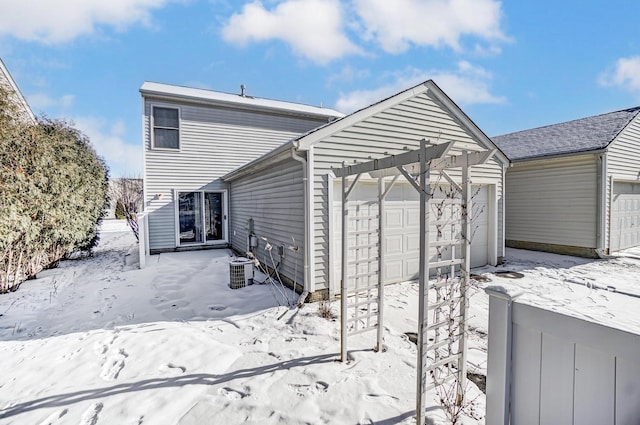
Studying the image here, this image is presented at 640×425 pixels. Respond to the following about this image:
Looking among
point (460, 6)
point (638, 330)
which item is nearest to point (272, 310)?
point (638, 330)

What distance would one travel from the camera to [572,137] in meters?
9.59

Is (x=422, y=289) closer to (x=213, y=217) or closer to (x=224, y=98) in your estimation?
(x=213, y=217)

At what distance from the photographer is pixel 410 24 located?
7188 millimetres

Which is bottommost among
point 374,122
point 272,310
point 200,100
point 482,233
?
point 272,310

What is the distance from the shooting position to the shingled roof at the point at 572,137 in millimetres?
8688

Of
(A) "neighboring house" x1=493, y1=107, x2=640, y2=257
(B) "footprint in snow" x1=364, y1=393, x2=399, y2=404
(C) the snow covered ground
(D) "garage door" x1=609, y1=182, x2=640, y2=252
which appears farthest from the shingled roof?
(B) "footprint in snow" x1=364, y1=393, x2=399, y2=404

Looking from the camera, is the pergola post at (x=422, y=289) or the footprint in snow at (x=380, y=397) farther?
the footprint in snow at (x=380, y=397)

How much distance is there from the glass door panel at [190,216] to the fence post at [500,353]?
1057cm

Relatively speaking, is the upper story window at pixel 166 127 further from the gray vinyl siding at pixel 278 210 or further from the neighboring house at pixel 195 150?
the gray vinyl siding at pixel 278 210

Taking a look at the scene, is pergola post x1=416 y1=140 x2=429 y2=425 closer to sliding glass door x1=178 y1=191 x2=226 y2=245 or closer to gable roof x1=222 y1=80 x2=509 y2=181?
gable roof x1=222 y1=80 x2=509 y2=181

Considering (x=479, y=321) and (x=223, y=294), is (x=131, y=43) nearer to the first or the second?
(x=223, y=294)

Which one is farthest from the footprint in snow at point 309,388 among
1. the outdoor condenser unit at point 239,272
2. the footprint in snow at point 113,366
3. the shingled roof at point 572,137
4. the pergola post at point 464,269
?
the shingled roof at point 572,137

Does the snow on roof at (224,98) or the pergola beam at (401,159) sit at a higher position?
the snow on roof at (224,98)

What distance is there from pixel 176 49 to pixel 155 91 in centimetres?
162
